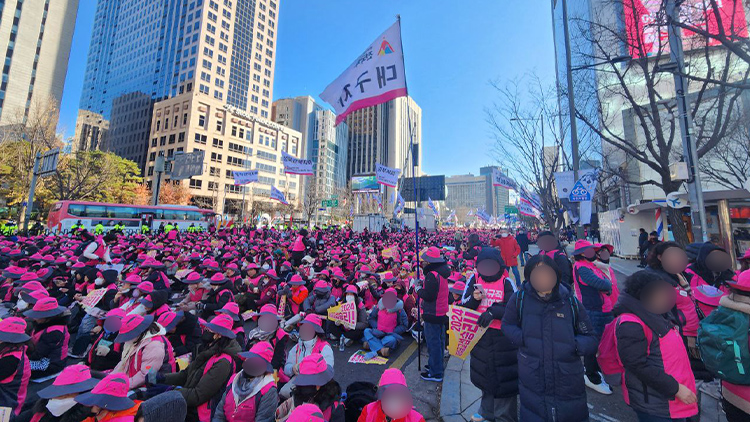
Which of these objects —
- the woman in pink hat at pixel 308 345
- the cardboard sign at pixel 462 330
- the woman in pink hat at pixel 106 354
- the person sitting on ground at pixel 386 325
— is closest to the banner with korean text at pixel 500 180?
the person sitting on ground at pixel 386 325

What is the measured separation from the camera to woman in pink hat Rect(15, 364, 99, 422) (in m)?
2.09

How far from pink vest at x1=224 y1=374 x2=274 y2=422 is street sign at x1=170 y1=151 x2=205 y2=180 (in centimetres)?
2654

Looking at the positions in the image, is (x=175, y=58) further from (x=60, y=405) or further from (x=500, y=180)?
(x=60, y=405)

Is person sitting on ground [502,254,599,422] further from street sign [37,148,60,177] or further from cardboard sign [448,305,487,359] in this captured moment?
street sign [37,148,60,177]

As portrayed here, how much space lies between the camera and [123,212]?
25.6m

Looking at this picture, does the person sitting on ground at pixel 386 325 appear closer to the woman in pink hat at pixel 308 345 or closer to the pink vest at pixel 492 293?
the woman in pink hat at pixel 308 345

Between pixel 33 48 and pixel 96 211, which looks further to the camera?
pixel 33 48

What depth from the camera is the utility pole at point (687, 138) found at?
6.17 m

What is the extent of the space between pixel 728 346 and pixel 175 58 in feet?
285

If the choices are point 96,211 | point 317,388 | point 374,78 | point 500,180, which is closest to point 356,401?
point 317,388

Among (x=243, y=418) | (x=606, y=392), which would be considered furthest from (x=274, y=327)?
(x=606, y=392)

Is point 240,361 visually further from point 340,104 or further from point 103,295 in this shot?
point 340,104

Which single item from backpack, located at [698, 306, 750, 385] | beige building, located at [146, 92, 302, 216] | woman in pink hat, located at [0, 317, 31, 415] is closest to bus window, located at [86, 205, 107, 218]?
woman in pink hat, located at [0, 317, 31, 415]

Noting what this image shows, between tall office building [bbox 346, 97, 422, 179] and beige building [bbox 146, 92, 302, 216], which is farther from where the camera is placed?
tall office building [bbox 346, 97, 422, 179]
